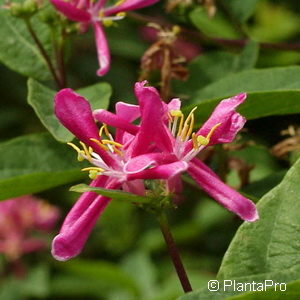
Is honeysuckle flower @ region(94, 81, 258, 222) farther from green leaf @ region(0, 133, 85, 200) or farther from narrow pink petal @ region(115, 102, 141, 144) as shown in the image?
green leaf @ region(0, 133, 85, 200)

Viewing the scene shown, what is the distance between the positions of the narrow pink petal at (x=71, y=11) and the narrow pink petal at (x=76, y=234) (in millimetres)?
502

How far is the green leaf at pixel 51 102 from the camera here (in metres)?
1.36

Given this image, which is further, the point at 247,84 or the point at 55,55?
the point at 55,55

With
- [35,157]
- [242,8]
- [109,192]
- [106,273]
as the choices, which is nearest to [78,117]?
[109,192]

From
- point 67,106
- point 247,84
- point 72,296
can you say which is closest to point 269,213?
point 67,106

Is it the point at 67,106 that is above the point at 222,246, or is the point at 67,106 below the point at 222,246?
above

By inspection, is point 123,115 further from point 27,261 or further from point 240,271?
point 27,261

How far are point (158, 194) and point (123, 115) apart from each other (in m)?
0.12

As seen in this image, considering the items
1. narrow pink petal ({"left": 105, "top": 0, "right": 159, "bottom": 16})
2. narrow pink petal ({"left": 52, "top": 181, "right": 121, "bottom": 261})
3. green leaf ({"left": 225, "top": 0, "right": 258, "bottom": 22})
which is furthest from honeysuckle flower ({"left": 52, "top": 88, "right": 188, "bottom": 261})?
green leaf ({"left": 225, "top": 0, "right": 258, "bottom": 22})

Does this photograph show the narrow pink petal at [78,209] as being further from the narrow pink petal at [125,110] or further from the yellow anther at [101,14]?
the yellow anther at [101,14]

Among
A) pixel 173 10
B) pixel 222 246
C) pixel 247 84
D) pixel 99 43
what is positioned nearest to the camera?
pixel 247 84

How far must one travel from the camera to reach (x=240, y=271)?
43.1 inches

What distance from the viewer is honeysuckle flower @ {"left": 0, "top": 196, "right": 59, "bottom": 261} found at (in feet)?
8.69

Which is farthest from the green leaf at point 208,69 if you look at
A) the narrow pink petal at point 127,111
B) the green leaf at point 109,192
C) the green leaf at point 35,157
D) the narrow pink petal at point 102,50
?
the green leaf at point 109,192
